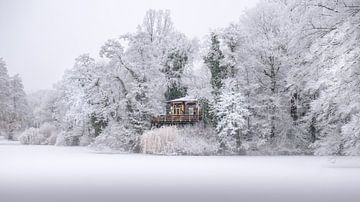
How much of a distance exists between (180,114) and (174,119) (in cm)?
283

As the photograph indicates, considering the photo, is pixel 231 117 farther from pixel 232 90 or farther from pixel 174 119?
pixel 174 119

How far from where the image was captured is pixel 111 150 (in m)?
42.2

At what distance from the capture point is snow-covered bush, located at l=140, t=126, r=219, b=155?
3775cm

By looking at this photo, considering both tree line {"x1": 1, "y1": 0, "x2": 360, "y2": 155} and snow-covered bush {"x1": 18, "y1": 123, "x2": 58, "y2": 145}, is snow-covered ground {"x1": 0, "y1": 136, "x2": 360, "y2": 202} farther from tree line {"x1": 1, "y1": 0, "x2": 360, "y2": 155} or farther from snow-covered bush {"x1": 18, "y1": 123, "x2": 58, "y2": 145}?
snow-covered bush {"x1": 18, "y1": 123, "x2": 58, "y2": 145}

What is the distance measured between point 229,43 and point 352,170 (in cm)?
2109

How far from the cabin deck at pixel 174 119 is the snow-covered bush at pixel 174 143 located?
4.04 metres

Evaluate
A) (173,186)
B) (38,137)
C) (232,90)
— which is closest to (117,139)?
(232,90)

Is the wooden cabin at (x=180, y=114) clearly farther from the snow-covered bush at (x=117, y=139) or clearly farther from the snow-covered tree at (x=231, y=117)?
the snow-covered tree at (x=231, y=117)

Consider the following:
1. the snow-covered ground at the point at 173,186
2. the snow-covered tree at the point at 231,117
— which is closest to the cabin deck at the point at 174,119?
the snow-covered tree at the point at 231,117

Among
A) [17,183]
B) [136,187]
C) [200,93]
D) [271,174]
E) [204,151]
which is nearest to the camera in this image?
[136,187]

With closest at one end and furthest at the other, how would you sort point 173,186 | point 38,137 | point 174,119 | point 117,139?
point 173,186 → point 117,139 → point 174,119 → point 38,137

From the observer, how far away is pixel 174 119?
43969mm

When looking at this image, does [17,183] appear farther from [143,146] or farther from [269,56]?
[269,56]

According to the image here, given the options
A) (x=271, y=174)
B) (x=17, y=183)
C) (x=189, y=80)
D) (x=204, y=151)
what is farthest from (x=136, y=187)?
(x=189, y=80)
